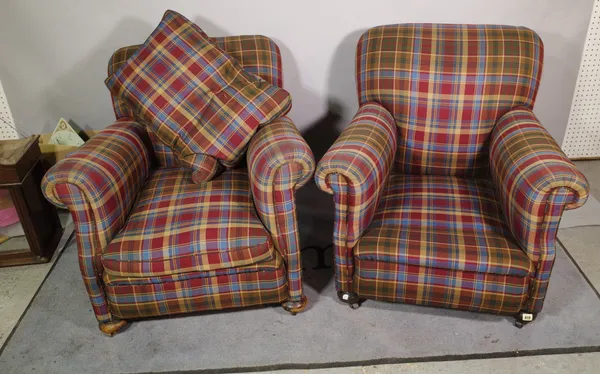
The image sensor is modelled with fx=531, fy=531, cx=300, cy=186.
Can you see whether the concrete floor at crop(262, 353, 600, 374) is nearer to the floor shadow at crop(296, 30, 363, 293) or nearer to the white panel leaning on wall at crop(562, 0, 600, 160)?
the floor shadow at crop(296, 30, 363, 293)

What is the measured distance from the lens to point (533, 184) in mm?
1612

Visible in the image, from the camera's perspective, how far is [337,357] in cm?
178

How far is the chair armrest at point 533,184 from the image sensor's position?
1587 mm

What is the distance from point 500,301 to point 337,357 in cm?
58

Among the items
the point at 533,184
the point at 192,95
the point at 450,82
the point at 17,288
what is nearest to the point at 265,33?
the point at 192,95

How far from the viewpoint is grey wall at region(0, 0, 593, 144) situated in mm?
2307

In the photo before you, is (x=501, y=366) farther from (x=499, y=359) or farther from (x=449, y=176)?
(x=449, y=176)

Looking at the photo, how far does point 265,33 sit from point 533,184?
1.33 metres

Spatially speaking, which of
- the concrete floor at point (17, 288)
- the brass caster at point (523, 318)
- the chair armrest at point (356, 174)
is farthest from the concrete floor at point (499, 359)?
the chair armrest at point (356, 174)

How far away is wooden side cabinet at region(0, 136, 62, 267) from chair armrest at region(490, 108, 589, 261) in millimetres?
1845

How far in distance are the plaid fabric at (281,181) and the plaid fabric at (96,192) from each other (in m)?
0.46

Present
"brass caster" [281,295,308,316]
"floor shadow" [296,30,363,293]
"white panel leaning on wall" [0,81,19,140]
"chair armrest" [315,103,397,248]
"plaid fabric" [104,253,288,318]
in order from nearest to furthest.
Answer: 1. "chair armrest" [315,103,397,248]
2. "plaid fabric" [104,253,288,318]
3. "brass caster" [281,295,308,316]
4. "floor shadow" [296,30,363,293]
5. "white panel leaning on wall" [0,81,19,140]

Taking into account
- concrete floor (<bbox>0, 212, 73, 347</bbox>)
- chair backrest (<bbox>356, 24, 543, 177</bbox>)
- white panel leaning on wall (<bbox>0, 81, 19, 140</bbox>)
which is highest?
chair backrest (<bbox>356, 24, 543, 177</bbox>)

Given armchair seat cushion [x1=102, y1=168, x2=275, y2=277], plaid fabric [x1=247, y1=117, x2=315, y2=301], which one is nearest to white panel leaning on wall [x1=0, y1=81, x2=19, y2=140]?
armchair seat cushion [x1=102, y1=168, x2=275, y2=277]
